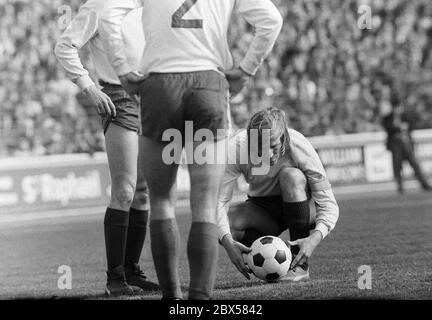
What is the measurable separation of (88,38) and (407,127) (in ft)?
49.2

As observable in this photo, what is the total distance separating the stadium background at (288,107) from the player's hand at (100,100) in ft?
17.3

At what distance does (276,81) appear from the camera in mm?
22719

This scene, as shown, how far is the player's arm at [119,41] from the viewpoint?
492 centimetres

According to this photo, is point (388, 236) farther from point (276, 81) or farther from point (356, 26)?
point (356, 26)

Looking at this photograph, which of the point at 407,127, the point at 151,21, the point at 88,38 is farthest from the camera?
the point at 407,127

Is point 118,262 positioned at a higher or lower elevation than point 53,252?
higher

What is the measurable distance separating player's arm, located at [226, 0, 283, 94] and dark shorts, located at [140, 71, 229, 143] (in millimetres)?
166

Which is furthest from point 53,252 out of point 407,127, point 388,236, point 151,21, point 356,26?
point 356,26

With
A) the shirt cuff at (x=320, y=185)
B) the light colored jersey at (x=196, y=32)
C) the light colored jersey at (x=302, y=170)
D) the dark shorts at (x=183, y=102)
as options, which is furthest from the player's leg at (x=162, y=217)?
the shirt cuff at (x=320, y=185)

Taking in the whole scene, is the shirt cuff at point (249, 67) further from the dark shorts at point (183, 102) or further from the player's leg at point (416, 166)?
the player's leg at point (416, 166)

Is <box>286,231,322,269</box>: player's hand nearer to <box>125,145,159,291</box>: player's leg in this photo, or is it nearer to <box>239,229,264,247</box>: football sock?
<box>239,229,264,247</box>: football sock

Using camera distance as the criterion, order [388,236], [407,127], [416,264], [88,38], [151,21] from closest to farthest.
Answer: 1. [151,21]
2. [88,38]
3. [416,264]
4. [388,236]
5. [407,127]

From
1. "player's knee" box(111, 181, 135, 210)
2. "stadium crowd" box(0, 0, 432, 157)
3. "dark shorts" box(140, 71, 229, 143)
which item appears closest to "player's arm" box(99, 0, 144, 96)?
"dark shorts" box(140, 71, 229, 143)

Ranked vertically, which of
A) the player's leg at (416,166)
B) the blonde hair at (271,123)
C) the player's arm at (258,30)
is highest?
the player's arm at (258,30)
